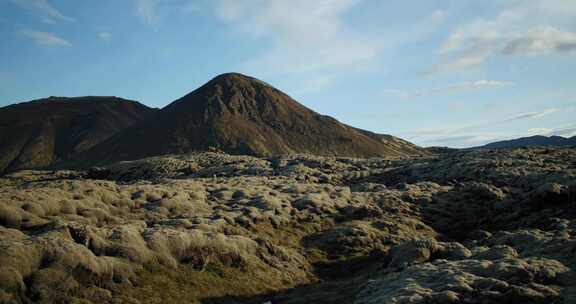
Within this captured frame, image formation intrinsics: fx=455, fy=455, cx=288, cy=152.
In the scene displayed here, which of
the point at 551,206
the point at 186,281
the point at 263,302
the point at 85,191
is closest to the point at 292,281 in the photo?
the point at 263,302

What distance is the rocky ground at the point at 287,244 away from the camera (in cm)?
2028

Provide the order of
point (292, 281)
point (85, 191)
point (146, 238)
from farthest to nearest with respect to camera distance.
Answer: point (85, 191), point (292, 281), point (146, 238)

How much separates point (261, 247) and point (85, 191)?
15.5m

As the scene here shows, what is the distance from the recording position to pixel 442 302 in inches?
726

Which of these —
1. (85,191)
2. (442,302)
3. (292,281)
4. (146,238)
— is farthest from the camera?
(85,191)

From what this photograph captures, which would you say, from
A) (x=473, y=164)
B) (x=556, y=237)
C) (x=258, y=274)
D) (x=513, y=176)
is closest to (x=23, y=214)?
(x=258, y=274)

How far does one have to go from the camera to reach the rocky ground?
66.5ft

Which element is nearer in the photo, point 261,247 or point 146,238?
point 146,238

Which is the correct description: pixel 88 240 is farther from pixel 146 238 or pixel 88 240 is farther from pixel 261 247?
pixel 261 247

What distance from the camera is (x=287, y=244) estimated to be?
35844mm

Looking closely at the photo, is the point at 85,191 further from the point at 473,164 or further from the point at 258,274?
the point at 473,164

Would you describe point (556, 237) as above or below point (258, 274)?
above

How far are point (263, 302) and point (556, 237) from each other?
17932mm

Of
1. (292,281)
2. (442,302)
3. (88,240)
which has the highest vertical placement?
(88,240)
